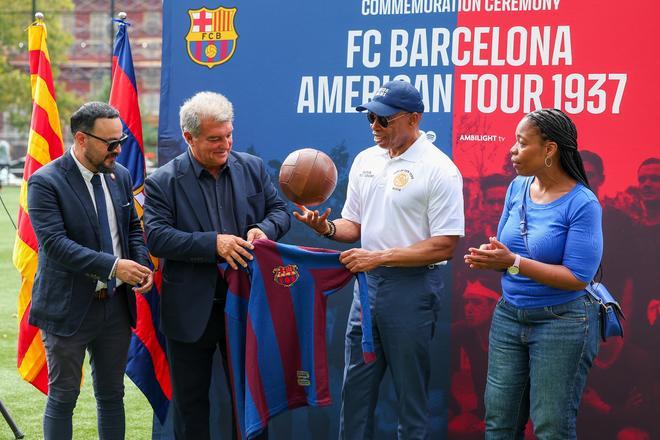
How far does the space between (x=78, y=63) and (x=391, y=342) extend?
165 feet

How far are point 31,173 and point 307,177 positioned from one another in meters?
1.91

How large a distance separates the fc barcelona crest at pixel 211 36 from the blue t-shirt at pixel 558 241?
2150 millimetres

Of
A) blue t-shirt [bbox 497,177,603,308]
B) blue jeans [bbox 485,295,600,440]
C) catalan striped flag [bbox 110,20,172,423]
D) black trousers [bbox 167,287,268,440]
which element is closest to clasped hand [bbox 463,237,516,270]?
blue t-shirt [bbox 497,177,603,308]

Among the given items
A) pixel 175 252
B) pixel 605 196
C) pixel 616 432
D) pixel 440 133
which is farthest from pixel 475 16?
pixel 616 432

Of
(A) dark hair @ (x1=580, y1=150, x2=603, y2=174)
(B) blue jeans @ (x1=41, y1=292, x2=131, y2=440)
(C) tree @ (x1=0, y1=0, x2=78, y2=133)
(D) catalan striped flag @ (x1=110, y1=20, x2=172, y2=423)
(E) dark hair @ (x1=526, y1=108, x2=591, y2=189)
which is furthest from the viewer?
(C) tree @ (x1=0, y1=0, x2=78, y2=133)

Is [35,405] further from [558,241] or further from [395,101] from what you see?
[558,241]

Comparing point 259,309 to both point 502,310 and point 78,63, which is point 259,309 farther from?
point 78,63

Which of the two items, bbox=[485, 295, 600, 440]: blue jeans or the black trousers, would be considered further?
the black trousers

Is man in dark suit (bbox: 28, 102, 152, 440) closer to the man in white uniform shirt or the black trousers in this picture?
the black trousers

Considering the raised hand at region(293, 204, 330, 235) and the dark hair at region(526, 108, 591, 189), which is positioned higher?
the dark hair at region(526, 108, 591, 189)

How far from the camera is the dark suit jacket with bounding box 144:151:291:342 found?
3.94 m

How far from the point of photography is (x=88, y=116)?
4020 millimetres

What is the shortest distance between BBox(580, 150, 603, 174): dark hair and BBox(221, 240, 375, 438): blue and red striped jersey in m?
1.36

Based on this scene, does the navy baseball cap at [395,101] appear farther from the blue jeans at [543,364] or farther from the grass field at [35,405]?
the grass field at [35,405]
